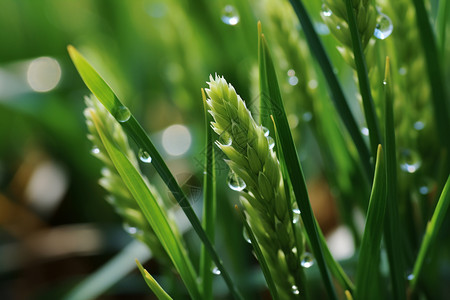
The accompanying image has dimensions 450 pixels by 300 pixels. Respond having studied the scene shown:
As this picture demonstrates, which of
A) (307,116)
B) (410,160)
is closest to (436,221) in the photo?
(410,160)

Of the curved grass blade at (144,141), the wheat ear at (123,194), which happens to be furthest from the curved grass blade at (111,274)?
the curved grass blade at (144,141)

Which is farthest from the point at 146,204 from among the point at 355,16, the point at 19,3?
the point at 19,3

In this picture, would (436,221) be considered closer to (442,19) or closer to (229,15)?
(442,19)

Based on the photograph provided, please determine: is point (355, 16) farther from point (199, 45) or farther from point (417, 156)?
point (199, 45)

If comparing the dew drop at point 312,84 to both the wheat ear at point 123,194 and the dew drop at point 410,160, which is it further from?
the wheat ear at point 123,194

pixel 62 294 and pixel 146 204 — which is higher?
pixel 62 294

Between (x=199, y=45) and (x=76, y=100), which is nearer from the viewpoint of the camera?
(x=199, y=45)

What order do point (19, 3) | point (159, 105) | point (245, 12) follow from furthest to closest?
1. point (19, 3)
2. point (159, 105)
3. point (245, 12)

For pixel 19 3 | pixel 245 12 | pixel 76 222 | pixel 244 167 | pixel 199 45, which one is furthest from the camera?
pixel 19 3

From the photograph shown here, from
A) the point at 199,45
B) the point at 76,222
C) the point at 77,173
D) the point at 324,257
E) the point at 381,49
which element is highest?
the point at 199,45
